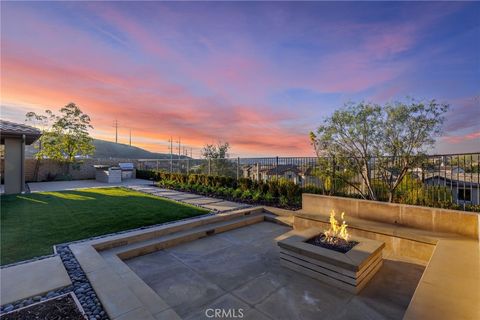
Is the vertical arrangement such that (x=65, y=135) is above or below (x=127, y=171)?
above

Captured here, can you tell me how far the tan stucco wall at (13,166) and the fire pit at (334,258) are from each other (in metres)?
12.6

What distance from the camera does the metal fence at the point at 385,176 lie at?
195 inches

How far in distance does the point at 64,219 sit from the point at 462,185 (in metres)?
9.83

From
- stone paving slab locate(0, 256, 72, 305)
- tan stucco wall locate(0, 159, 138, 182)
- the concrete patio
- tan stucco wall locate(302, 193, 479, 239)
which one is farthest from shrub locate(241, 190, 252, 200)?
tan stucco wall locate(0, 159, 138, 182)

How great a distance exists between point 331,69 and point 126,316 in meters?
8.27

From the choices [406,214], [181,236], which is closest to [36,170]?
[181,236]

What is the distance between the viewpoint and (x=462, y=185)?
500 centimetres

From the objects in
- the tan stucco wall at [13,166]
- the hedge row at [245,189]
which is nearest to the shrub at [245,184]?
the hedge row at [245,189]

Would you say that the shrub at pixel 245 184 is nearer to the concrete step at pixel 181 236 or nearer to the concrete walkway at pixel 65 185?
the concrete step at pixel 181 236

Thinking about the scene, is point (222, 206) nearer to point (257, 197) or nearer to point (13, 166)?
point (257, 197)

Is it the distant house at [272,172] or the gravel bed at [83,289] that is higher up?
the distant house at [272,172]

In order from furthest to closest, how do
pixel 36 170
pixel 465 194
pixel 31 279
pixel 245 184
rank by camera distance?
pixel 36 170 → pixel 245 184 → pixel 465 194 → pixel 31 279

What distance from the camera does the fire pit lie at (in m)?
2.95

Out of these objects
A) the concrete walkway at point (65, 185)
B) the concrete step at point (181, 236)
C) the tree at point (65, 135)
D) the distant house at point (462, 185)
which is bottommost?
the concrete step at point (181, 236)
